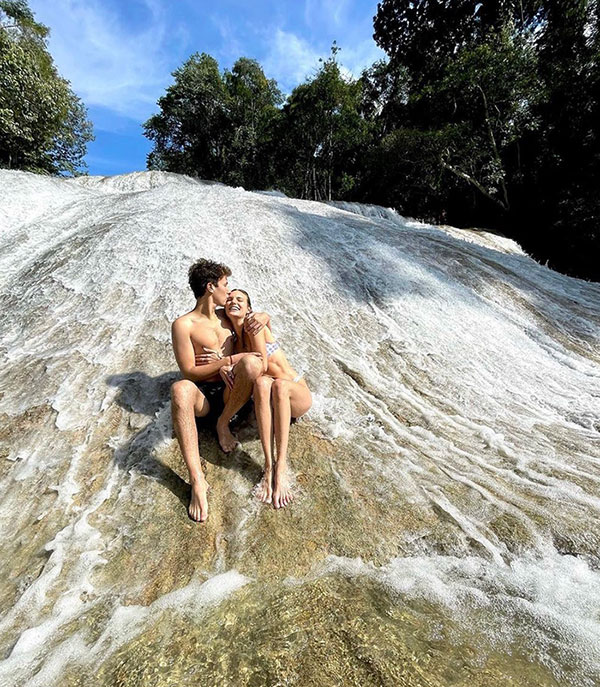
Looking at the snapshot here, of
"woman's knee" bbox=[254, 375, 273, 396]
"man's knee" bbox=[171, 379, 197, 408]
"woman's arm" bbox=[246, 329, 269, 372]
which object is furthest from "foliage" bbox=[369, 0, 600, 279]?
"man's knee" bbox=[171, 379, 197, 408]

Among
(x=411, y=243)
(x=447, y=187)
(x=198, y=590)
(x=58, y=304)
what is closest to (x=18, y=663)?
(x=198, y=590)

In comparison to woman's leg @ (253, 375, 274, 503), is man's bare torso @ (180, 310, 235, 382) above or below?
above

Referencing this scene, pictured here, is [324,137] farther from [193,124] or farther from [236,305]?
[236,305]

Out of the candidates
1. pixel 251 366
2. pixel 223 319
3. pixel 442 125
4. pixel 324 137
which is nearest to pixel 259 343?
pixel 251 366

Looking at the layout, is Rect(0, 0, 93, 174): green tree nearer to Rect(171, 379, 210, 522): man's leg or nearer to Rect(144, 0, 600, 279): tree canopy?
Rect(144, 0, 600, 279): tree canopy

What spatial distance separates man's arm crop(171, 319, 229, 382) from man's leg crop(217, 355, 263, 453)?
0.22 metres

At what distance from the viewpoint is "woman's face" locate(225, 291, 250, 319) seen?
3.02 metres

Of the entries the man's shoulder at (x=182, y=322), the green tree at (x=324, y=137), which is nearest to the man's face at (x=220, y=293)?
the man's shoulder at (x=182, y=322)

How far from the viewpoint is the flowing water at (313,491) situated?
174 cm

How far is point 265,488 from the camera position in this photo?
8.70ft

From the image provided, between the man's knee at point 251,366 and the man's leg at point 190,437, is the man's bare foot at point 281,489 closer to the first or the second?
the man's leg at point 190,437

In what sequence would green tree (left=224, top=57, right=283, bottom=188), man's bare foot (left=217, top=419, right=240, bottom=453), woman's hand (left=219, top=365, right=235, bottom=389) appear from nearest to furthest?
1. woman's hand (left=219, top=365, right=235, bottom=389)
2. man's bare foot (left=217, top=419, right=240, bottom=453)
3. green tree (left=224, top=57, right=283, bottom=188)

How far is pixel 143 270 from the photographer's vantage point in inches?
198

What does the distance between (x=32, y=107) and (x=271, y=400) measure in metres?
18.4
